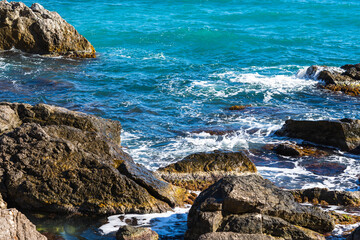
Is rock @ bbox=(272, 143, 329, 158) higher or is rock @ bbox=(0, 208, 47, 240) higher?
rock @ bbox=(0, 208, 47, 240)

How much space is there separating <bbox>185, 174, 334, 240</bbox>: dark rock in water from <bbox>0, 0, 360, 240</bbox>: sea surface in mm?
1016

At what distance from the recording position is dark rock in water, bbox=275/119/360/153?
14821mm

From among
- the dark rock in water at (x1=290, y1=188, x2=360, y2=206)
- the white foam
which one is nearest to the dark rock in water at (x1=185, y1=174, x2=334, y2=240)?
the white foam

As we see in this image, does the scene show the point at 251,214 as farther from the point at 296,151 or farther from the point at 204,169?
→ the point at 296,151

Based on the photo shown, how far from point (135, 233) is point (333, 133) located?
9817 millimetres

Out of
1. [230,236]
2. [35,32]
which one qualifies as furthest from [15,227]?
[35,32]

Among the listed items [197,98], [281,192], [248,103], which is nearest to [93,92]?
[197,98]

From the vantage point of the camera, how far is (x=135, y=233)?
742 centimetres

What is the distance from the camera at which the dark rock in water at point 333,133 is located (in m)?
14.8

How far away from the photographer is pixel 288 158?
14109 millimetres

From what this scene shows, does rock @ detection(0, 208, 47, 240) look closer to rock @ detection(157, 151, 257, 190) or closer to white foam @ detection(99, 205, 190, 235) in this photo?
white foam @ detection(99, 205, 190, 235)

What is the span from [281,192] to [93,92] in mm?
14263

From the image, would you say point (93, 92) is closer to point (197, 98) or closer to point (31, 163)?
point (197, 98)

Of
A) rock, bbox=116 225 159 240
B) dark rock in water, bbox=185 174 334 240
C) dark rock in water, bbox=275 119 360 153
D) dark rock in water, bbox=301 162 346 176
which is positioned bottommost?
dark rock in water, bbox=301 162 346 176
